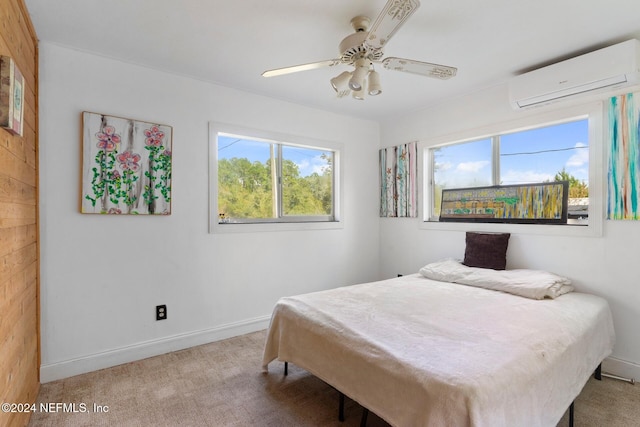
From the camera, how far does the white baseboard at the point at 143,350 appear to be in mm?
2234

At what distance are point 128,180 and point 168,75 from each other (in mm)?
971

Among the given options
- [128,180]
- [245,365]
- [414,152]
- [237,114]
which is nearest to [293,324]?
[245,365]

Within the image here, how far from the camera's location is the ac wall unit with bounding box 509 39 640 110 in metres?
2.10

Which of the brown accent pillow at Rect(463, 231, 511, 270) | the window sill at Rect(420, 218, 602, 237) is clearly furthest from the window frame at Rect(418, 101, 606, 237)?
the brown accent pillow at Rect(463, 231, 511, 270)

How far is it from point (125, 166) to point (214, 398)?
6.07 feet

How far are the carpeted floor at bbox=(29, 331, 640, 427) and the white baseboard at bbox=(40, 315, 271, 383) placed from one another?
2.5 inches

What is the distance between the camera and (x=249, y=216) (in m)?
3.28

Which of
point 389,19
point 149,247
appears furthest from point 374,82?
point 149,247

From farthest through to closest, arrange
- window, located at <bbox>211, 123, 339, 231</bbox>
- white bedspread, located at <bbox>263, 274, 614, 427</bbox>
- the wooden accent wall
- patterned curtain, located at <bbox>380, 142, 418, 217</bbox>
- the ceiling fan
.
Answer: patterned curtain, located at <bbox>380, 142, 418, 217</bbox>, window, located at <bbox>211, 123, 339, 231</bbox>, the ceiling fan, the wooden accent wall, white bedspread, located at <bbox>263, 274, 614, 427</bbox>

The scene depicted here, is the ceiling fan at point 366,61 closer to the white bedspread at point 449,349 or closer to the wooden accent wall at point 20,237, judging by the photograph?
the wooden accent wall at point 20,237

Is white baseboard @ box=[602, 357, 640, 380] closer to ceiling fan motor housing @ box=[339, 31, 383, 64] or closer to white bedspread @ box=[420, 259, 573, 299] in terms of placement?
white bedspread @ box=[420, 259, 573, 299]

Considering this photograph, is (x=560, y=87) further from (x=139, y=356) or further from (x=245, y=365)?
(x=139, y=356)

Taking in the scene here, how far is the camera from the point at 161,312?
2660mm

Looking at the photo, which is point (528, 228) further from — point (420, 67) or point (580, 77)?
point (420, 67)
